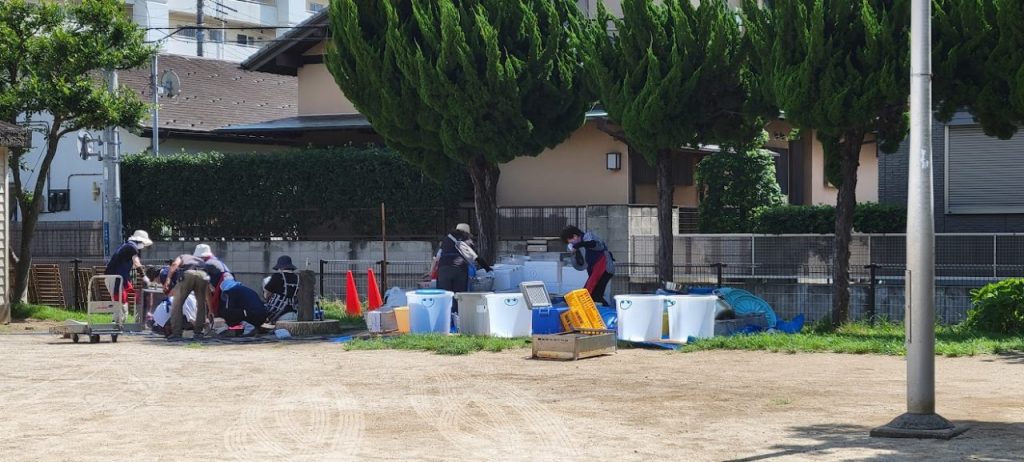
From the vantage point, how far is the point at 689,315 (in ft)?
60.0

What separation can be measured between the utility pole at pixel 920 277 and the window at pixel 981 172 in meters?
15.1

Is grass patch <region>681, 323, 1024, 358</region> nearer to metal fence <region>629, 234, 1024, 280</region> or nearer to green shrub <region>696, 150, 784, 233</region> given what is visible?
metal fence <region>629, 234, 1024, 280</region>

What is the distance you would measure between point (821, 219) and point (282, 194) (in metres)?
11.7

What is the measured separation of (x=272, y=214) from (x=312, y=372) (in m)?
14.8

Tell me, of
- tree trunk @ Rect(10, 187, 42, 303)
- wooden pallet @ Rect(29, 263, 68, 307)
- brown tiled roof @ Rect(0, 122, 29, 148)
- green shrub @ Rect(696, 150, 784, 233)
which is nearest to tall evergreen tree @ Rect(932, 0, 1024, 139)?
green shrub @ Rect(696, 150, 784, 233)

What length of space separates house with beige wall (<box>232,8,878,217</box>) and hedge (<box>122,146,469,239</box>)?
172 cm

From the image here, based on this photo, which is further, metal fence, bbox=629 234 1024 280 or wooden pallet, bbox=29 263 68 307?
wooden pallet, bbox=29 263 68 307

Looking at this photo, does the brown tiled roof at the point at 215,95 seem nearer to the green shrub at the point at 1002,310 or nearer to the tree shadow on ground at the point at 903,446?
the green shrub at the point at 1002,310

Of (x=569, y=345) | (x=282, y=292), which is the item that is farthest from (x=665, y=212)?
(x=569, y=345)

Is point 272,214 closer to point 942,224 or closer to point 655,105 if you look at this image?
point 655,105

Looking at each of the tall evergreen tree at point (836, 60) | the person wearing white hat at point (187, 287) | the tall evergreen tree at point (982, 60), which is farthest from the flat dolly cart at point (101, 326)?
the tall evergreen tree at point (982, 60)

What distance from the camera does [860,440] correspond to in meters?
10.1

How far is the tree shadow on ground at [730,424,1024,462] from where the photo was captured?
9375 millimetres

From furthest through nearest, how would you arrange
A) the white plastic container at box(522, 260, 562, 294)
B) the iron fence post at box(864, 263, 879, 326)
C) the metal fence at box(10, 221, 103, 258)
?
the metal fence at box(10, 221, 103, 258)
the white plastic container at box(522, 260, 562, 294)
the iron fence post at box(864, 263, 879, 326)
